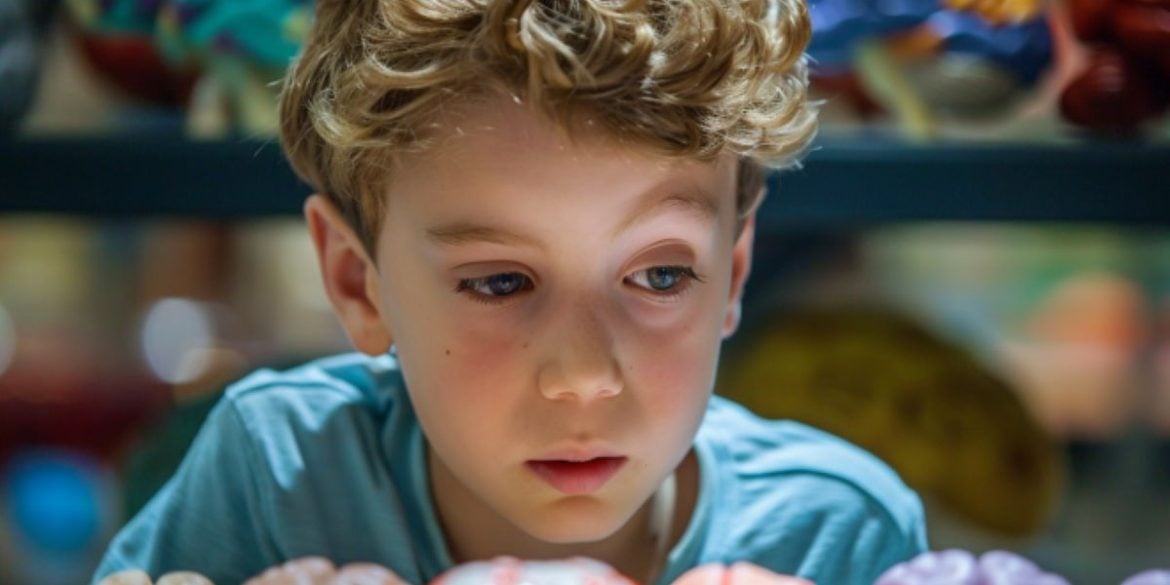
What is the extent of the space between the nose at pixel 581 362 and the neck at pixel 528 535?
84 mm

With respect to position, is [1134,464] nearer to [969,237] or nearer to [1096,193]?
[969,237]

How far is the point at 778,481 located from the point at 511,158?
240 millimetres

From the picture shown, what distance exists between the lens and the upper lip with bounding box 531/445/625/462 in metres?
0.55

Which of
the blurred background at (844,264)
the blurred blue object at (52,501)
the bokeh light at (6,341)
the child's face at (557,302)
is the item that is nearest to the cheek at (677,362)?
the child's face at (557,302)

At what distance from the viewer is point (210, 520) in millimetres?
667

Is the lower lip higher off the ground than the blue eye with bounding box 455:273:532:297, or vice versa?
the blue eye with bounding box 455:273:532:297

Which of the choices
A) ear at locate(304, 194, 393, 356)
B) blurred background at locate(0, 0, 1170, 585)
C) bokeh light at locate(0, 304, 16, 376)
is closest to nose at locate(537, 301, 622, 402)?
ear at locate(304, 194, 393, 356)

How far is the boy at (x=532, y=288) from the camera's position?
54 cm

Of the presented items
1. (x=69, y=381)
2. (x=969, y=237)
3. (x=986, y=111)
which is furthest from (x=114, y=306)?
(x=986, y=111)

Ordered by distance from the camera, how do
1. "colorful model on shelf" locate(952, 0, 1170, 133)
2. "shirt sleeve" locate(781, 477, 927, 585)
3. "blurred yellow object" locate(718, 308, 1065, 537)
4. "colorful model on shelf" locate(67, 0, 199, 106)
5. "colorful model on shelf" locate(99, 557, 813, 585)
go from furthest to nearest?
"blurred yellow object" locate(718, 308, 1065, 537)
"colorful model on shelf" locate(67, 0, 199, 106)
"colorful model on shelf" locate(952, 0, 1170, 133)
"shirt sleeve" locate(781, 477, 927, 585)
"colorful model on shelf" locate(99, 557, 813, 585)

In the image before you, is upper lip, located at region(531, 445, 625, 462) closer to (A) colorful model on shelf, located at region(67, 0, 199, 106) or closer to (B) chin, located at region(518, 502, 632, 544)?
(B) chin, located at region(518, 502, 632, 544)

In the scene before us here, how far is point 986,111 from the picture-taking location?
34.5 inches

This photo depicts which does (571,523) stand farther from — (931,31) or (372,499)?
(931,31)

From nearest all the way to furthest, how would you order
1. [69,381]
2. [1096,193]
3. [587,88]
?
[587,88] → [1096,193] → [69,381]
